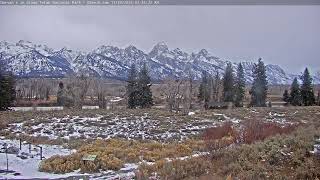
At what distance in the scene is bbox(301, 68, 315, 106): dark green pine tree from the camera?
41125mm

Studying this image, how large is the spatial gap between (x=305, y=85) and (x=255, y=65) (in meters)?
5.82

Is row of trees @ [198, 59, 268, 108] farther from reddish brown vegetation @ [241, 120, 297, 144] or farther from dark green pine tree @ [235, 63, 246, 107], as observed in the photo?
reddish brown vegetation @ [241, 120, 297, 144]

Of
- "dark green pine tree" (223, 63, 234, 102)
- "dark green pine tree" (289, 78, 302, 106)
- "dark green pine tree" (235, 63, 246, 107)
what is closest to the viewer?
"dark green pine tree" (289, 78, 302, 106)

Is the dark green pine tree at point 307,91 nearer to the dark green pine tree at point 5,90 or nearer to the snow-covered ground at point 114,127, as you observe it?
the snow-covered ground at point 114,127

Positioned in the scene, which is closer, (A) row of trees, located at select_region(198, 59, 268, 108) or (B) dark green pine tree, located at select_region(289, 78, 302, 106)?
(B) dark green pine tree, located at select_region(289, 78, 302, 106)

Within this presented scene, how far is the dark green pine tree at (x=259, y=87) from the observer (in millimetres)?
42562

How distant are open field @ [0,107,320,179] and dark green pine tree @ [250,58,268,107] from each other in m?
17.0

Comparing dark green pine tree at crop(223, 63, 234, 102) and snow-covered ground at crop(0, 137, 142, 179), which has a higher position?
dark green pine tree at crop(223, 63, 234, 102)

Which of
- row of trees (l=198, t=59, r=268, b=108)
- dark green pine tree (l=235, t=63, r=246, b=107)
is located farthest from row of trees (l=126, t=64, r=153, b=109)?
dark green pine tree (l=235, t=63, r=246, b=107)

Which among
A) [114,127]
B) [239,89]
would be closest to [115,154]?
[114,127]

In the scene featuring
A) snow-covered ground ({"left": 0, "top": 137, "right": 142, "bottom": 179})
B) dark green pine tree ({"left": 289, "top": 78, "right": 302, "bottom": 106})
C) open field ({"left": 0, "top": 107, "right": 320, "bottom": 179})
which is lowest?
snow-covered ground ({"left": 0, "top": 137, "right": 142, "bottom": 179})

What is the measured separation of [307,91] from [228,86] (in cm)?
872

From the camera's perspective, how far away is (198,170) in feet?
31.1

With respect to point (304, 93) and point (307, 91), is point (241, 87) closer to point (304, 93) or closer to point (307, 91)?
point (304, 93)
